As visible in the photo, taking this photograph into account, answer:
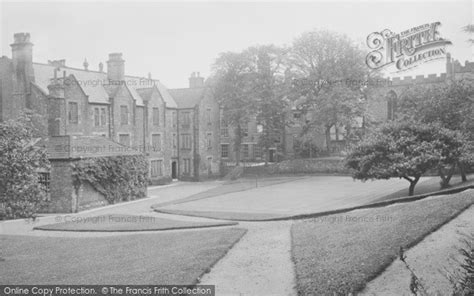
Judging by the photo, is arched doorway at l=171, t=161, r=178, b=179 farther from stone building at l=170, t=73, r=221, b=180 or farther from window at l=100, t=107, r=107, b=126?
window at l=100, t=107, r=107, b=126

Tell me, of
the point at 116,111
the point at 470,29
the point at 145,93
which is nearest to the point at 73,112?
the point at 116,111

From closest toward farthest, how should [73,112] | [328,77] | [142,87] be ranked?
1. [73,112]
2. [328,77]
3. [142,87]

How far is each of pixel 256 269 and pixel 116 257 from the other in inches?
212

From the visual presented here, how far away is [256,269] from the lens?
13078mm

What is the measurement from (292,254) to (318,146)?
146ft

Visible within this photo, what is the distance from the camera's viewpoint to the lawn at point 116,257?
12.9 metres

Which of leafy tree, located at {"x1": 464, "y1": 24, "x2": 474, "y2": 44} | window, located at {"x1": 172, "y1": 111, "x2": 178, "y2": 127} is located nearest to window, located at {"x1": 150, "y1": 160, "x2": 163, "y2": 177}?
window, located at {"x1": 172, "y1": 111, "x2": 178, "y2": 127}

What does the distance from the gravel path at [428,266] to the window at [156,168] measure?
3813 cm

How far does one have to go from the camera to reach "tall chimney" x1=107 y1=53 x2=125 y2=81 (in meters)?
45.8

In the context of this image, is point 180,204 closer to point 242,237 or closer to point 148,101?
point 242,237

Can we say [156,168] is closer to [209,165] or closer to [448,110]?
[209,165]

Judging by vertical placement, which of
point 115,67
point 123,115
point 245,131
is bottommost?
point 245,131

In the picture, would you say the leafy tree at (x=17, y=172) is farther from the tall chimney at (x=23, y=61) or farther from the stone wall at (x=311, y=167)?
the stone wall at (x=311, y=167)

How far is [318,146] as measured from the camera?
58094mm
